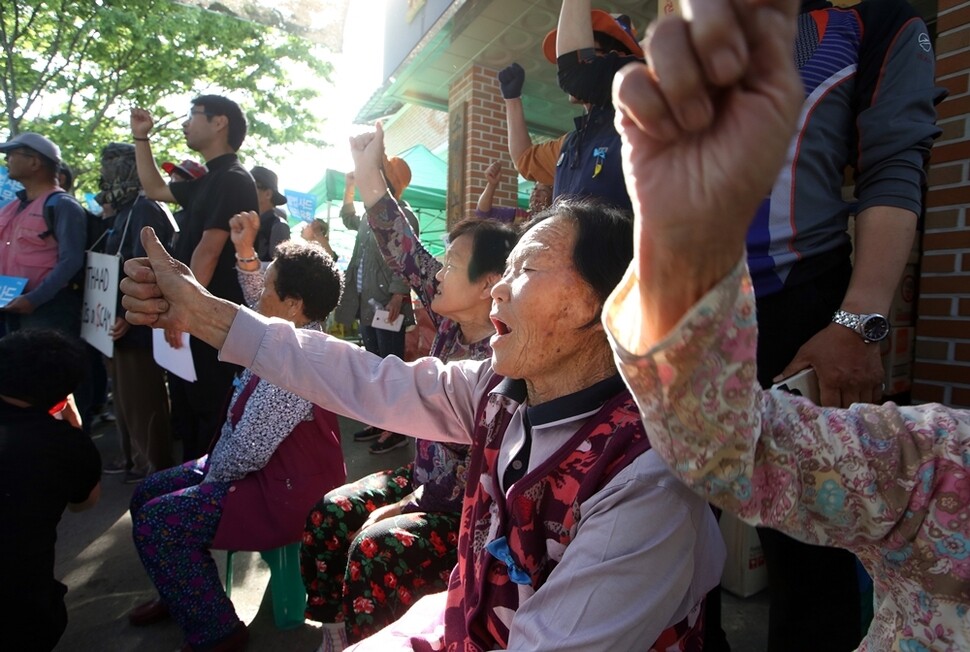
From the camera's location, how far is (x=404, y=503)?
200 cm

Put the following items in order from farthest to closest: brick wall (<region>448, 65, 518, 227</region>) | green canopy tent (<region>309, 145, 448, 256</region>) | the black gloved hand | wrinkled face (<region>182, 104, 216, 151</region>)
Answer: green canopy tent (<region>309, 145, 448, 256</region>), brick wall (<region>448, 65, 518, 227</region>), wrinkled face (<region>182, 104, 216, 151</region>), the black gloved hand

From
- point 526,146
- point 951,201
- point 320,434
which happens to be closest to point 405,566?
point 320,434

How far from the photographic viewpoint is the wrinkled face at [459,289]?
2.03 metres

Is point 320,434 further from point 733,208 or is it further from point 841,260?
point 733,208

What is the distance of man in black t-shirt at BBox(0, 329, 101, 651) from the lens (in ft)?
→ 6.06

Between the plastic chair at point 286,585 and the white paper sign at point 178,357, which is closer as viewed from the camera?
the plastic chair at point 286,585

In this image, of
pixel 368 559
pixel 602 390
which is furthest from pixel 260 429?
pixel 602 390

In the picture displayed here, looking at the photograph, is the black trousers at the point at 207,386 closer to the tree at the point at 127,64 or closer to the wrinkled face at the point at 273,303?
the wrinkled face at the point at 273,303

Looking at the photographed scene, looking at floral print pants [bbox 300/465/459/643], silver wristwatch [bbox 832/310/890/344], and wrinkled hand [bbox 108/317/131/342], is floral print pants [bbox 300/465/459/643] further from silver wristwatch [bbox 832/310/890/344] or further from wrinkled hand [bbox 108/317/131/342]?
wrinkled hand [bbox 108/317/131/342]

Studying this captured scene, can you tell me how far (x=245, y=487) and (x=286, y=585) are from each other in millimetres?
505

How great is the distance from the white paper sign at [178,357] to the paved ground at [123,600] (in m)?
0.98

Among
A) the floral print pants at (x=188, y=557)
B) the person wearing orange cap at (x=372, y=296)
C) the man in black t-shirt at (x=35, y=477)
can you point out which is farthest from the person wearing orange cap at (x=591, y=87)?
the person wearing orange cap at (x=372, y=296)

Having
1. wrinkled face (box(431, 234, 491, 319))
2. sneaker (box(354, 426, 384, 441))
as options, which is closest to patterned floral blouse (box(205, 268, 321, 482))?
wrinkled face (box(431, 234, 491, 319))

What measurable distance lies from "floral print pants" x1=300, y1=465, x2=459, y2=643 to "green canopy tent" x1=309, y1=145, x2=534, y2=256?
16.3 ft
